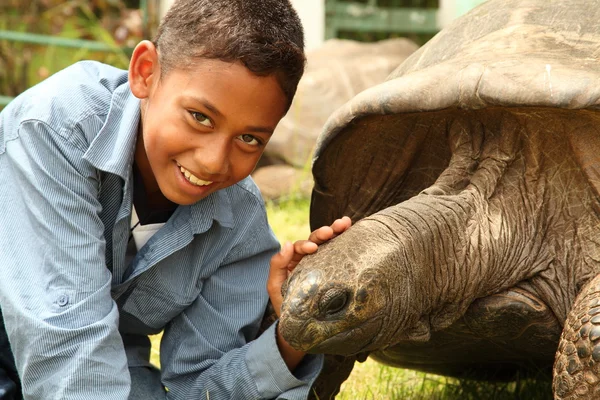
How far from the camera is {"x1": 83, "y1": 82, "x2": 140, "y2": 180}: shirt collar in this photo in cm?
238

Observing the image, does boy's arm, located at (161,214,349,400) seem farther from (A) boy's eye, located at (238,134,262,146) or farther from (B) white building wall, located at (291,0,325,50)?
(B) white building wall, located at (291,0,325,50)

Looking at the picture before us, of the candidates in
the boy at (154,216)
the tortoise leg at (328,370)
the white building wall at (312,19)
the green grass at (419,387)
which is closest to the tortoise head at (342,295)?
the boy at (154,216)

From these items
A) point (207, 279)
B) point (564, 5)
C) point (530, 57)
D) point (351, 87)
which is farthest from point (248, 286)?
point (351, 87)

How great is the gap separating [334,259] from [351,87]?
4.82 m

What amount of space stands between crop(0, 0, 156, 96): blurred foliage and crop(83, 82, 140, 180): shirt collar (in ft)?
16.3

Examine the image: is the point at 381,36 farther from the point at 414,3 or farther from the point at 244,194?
the point at 244,194

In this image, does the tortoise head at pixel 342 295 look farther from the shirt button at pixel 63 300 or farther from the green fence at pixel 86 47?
the green fence at pixel 86 47

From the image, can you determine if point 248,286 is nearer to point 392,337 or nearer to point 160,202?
point 160,202

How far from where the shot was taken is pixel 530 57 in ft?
8.10

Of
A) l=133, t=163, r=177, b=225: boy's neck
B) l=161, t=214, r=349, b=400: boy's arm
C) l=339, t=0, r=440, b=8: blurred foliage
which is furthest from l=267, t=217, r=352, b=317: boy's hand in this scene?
l=339, t=0, r=440, b=8: blurred foliage

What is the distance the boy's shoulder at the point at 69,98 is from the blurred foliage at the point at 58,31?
191 inches

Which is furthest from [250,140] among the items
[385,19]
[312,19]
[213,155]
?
[385,19]

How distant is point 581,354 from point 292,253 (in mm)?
758

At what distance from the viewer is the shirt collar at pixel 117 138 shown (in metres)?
2.38
